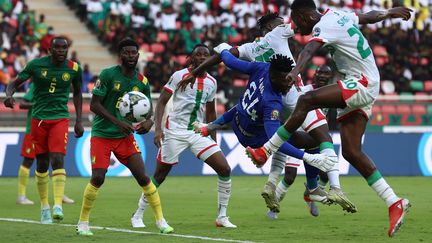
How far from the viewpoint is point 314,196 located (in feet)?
47.9

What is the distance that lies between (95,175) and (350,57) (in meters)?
3.39

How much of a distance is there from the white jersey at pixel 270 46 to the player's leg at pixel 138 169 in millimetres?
2175

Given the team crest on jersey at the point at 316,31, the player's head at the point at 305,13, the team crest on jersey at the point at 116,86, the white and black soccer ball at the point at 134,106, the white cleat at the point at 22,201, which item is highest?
the player's head at the point at 305,13

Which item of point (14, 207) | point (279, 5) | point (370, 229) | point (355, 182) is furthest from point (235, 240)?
point (279, 5)

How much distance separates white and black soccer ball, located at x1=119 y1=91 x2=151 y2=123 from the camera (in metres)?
12.7

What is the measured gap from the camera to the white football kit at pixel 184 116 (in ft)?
48.8

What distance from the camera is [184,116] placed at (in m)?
15.1

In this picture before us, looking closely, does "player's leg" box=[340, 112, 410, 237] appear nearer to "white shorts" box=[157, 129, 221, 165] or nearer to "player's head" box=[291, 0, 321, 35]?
"player's head" box=[291, 0, 321, 35]

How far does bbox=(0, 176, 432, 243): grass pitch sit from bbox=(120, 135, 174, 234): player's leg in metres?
0.21

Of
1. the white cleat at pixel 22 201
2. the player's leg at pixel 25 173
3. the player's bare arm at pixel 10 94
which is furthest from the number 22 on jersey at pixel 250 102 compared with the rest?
the white cleat at pixel 22 201

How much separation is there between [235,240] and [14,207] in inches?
237

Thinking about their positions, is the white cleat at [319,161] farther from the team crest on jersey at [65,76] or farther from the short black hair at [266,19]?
the team crest on jersey at [65,76]

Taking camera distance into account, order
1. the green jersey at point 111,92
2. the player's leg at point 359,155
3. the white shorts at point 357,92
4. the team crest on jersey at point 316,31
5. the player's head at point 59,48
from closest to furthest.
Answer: the team crest on jersey at point 316,31, the white shorts at point 357,92, the player's leg at point 359,155, the green jersey at point 111,92, the player's head at point 59,48

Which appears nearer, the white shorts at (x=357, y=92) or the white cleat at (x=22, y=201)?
the white shorts at (x=357, y=92)
